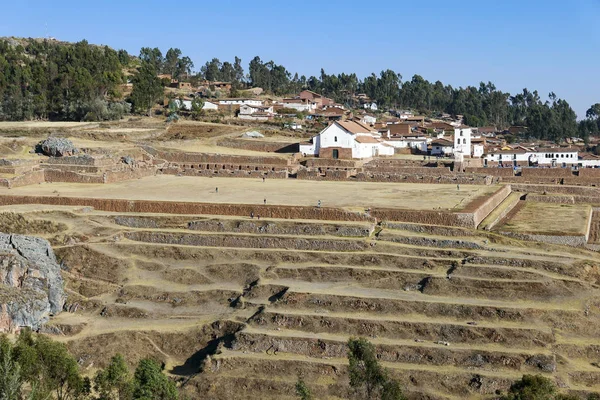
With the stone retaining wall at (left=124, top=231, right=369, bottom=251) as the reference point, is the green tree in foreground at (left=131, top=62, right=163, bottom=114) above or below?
above

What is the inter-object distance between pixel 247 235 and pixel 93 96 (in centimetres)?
3757

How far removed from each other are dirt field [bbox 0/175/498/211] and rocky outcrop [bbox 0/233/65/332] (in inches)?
290

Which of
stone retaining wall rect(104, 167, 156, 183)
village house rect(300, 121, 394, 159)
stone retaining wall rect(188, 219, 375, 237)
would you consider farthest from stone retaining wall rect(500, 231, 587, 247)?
stone retaining wall rect(104, 167, 156, 183)

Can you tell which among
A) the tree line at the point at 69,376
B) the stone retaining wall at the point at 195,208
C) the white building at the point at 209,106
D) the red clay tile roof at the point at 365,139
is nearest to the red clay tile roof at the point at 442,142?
the red clay tile roof at the point at 365,139

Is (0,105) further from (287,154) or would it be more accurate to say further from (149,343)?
(149,343)

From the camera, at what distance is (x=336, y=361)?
22391mm

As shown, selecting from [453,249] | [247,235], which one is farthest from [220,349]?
[453,249]

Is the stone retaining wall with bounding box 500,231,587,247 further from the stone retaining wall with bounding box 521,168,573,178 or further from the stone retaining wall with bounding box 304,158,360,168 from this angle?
the stone retaining wall with bounding box 304,158,360,168

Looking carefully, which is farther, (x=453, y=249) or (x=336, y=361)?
(x=453, y=249)

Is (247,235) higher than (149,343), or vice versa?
(247,235)

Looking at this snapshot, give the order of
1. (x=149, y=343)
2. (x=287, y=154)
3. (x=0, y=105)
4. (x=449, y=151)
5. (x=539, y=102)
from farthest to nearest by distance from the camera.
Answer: (x=539, y=102) < (x=0, y=105) < (x=449, y=151) < (x=287, y=154) < (x=149, y=343)

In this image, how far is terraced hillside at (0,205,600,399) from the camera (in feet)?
72.1

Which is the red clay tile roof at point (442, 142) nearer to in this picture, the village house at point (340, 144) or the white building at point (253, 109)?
the village house at point (340, 144)

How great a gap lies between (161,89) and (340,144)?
84.2ft
